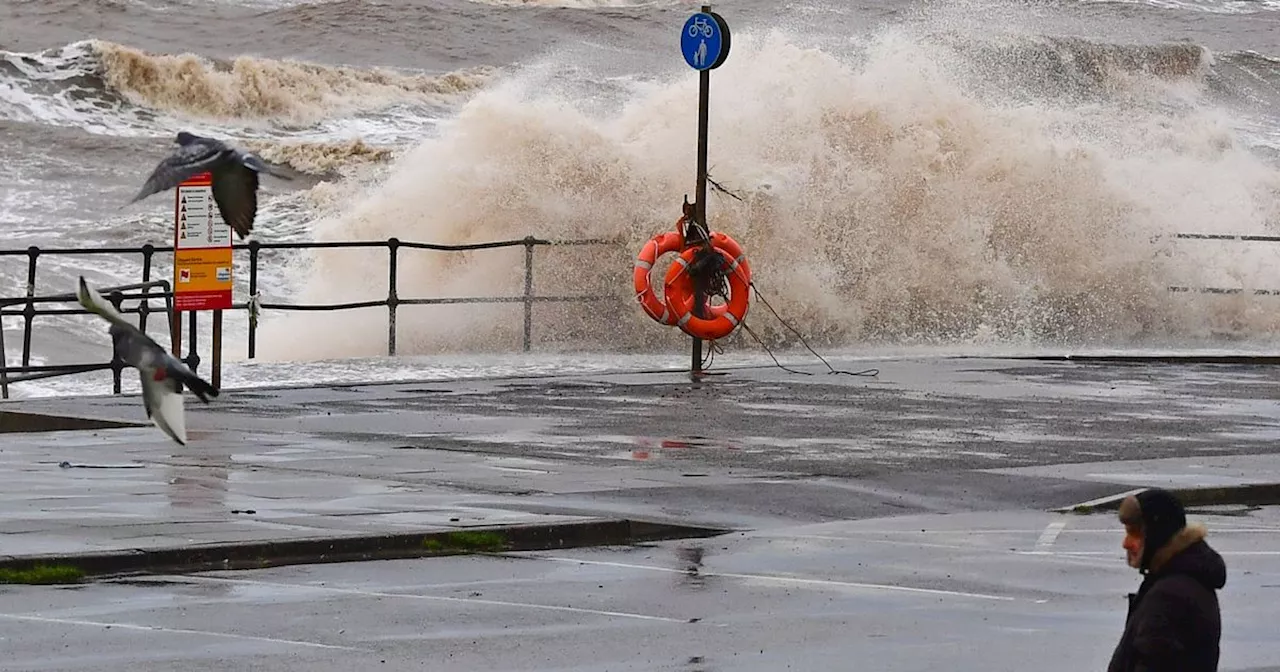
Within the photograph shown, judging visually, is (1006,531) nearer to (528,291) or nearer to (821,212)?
(528,291)

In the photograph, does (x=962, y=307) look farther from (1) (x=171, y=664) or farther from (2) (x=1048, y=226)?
(1) (x=171, y=664)

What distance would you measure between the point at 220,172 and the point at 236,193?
0.16 m

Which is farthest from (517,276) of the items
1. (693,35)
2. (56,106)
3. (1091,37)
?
(1091,37)

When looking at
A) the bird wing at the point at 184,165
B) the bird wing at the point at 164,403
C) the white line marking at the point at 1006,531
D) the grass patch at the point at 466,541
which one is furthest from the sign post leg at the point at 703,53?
the bird wing at the point at 164,403

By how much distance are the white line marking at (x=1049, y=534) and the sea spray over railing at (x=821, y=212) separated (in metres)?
14.5

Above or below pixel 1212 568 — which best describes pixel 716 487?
below

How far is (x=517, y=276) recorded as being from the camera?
2906cm

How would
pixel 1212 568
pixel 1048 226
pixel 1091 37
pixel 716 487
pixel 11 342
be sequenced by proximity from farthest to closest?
pixel 1091 37, pixel 1048 226, pixel 11 342, pixel 716 487, pixel 1212 568

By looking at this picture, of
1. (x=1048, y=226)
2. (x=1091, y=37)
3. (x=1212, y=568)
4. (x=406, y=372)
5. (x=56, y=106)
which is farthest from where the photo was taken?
(x=1091, y=37)

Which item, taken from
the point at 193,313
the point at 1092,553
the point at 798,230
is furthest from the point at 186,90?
the point at 1092,553

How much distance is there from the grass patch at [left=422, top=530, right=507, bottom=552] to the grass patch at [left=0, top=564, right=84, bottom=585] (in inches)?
71.0

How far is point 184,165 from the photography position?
7086 millimetres

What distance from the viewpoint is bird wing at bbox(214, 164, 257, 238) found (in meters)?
7.50

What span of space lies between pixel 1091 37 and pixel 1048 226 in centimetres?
5629
